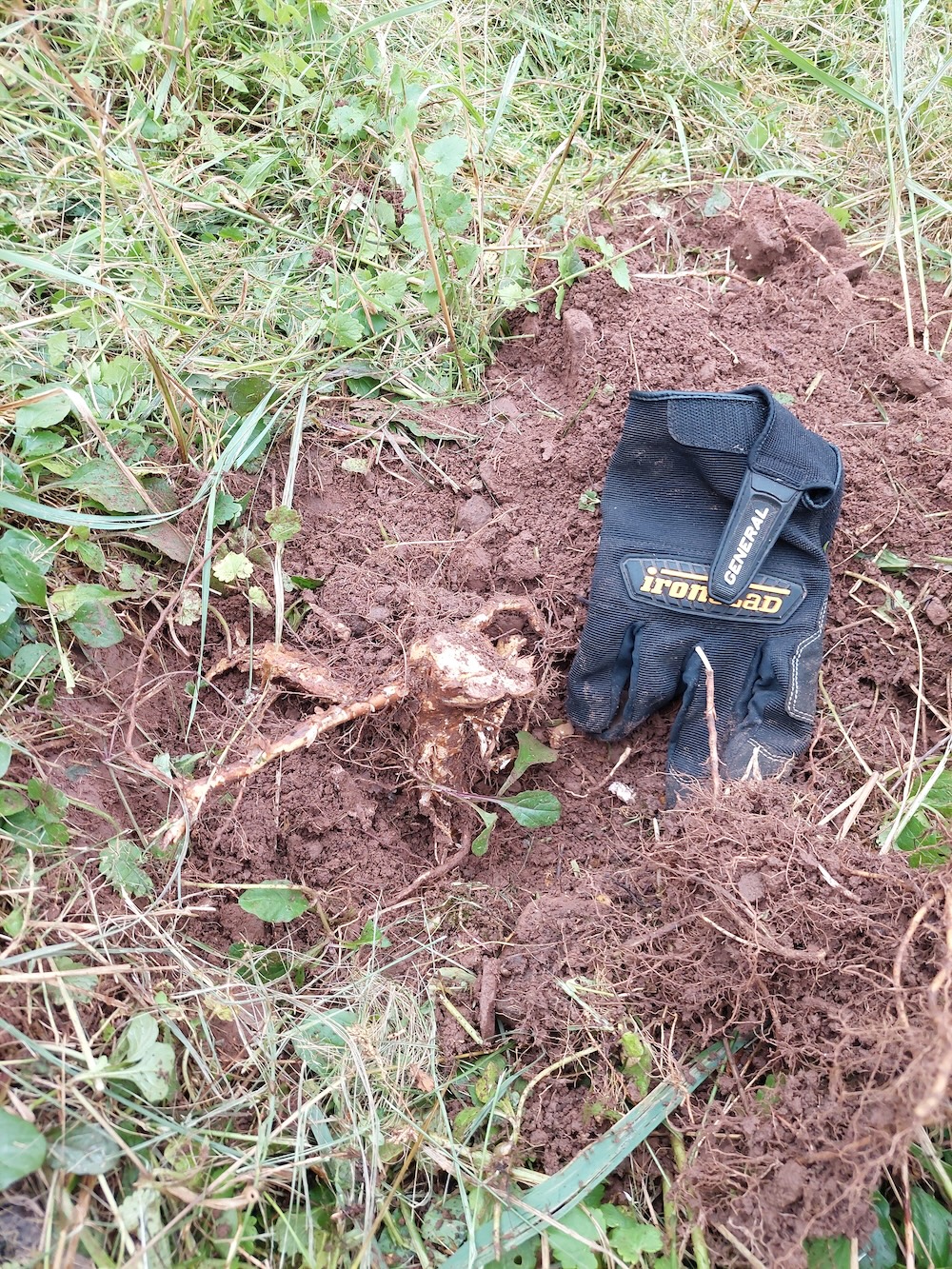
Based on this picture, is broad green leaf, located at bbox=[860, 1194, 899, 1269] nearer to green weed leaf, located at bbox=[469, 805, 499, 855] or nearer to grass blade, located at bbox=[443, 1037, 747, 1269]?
grass blade, located at bbox=[443, 1037, 747, 1269]

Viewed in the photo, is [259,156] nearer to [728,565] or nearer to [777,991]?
[728,565]

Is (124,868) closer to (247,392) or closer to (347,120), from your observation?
(247,392)

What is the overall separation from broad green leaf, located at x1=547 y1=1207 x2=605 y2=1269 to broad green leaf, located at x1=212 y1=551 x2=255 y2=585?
128 cm

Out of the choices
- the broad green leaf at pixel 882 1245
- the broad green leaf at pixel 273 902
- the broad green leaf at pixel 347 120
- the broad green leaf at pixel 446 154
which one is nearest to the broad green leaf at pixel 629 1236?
the broad green leaf at pixel 882 1245

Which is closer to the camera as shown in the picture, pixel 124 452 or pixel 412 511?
pixel 124 452

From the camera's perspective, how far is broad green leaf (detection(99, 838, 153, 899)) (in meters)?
1.42

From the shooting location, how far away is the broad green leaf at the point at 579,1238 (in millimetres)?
1283

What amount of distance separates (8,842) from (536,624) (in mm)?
1054

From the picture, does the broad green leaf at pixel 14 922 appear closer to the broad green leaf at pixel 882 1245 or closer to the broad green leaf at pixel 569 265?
the broad green leaf at pixel 882 1245

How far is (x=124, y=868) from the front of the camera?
4.72 feet

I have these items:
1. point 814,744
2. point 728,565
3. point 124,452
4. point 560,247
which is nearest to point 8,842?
point 124,452

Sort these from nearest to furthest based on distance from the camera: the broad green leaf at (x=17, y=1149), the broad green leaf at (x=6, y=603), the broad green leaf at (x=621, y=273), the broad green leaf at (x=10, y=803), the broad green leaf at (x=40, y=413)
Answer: the broad green leaf at (x=17, y=1149)
the broad green leaf at (x=10, y=803)
the broad green leaf at (x=6, y=603)
the broad green leaf at (x=40, y=413)
the broad green leaf at (x=621, y=273)

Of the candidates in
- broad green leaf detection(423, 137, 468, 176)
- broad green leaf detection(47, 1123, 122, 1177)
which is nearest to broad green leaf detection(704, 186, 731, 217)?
broad green leaf detection(423, 137, 468, 176)

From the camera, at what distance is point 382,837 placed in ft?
5.53
